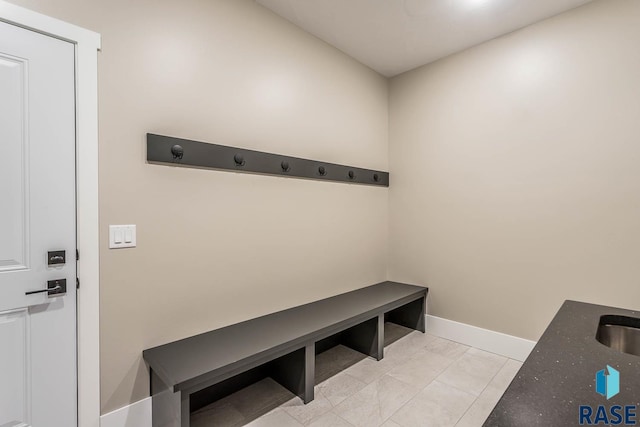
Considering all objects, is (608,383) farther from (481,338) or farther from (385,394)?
(481,338)

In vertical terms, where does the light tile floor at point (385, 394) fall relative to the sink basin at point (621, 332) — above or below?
below

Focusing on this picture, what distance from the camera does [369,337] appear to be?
2.73 metres

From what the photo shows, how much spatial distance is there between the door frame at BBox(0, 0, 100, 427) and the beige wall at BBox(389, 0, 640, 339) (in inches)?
112

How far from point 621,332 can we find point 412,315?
190cm

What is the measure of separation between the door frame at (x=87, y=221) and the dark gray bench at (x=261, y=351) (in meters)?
0.28

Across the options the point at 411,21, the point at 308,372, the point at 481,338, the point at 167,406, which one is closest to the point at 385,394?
the point at 308,372

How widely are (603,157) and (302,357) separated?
263 cm

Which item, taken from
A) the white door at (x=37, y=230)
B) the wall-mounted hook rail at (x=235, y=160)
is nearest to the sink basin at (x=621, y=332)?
the wall-mounted hook rail at (x=235, y=160)

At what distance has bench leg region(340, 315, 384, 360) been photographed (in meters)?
2.66

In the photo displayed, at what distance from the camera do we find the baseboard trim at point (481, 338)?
8.64ft

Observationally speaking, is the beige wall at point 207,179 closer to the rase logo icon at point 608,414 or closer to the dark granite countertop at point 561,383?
the dark granite countertop at point 561,383

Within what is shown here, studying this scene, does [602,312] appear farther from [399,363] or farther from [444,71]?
[444,71]

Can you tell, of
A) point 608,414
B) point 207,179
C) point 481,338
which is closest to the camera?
point 608,414

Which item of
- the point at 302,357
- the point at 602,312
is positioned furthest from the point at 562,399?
the point at 302,357
